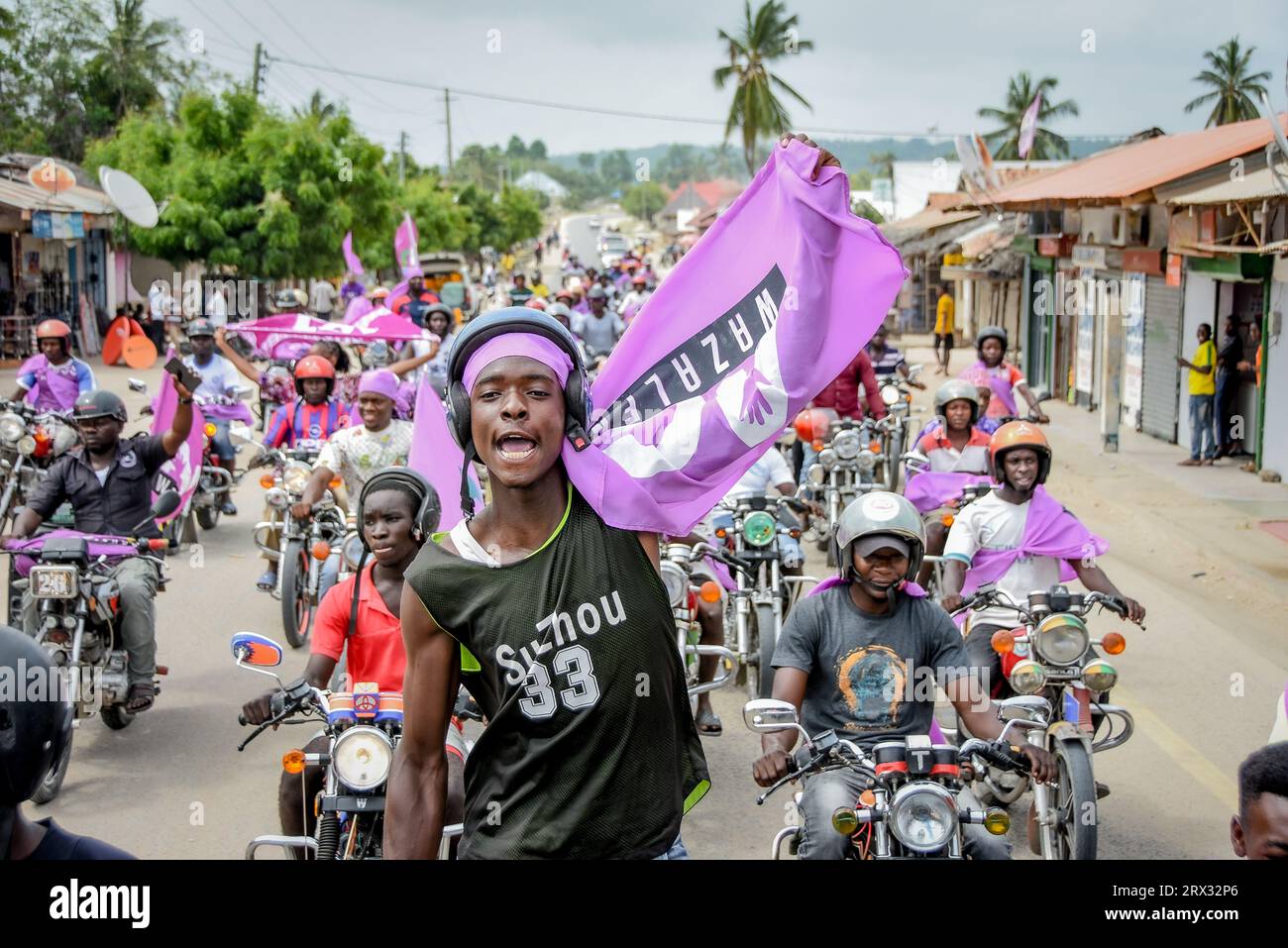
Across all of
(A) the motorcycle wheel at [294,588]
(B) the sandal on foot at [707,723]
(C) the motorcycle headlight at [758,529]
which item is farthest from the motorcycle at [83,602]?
(C) the motorcycle headlight at [758,529]

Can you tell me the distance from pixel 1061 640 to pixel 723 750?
8.61 feet

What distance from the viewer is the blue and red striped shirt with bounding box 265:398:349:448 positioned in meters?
11.8

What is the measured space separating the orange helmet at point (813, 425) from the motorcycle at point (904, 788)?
25.7 ft

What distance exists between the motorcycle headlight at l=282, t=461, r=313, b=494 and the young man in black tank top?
756cm

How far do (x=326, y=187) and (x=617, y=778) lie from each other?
3236cm

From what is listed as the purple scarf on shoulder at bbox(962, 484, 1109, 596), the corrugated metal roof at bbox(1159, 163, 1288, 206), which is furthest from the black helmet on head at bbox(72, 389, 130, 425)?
the corrugated metal roof at bbox(1159, 163, 1288, 206)

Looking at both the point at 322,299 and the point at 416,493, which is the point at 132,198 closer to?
the point at 416,493

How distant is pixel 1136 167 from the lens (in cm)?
2161

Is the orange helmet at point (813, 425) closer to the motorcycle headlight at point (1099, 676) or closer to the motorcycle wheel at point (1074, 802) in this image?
the motorcycle headlight at point (1099, 676)

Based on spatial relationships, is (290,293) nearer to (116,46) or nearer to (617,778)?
(617,778)

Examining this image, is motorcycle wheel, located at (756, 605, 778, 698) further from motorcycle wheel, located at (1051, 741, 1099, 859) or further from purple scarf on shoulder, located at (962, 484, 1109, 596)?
motorcycle wheel, located at (1051, 741, 1099, 859)

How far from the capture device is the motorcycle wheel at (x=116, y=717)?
852 cm
